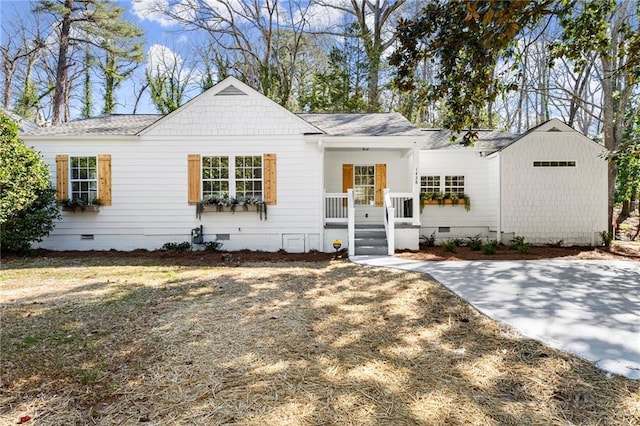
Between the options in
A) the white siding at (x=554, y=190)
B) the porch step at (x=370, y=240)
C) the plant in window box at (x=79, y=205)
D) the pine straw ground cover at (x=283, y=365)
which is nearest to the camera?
the pine straw ground cover at (x=283, y=365)

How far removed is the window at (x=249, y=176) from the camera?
1026cm

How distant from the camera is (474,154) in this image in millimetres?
12133

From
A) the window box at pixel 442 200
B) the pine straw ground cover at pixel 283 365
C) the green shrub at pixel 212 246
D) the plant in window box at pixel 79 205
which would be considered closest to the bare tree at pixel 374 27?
the window box at pixel 442 200

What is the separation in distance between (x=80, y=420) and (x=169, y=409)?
1.80ft

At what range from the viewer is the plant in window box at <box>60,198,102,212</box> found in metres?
10.0

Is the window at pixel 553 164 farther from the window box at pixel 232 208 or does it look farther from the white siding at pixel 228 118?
the window box at pixel 232 208

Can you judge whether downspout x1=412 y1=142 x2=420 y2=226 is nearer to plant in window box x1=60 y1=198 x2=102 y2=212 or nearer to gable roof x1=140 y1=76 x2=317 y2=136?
gable roof x1=140 y1=76 x2=317 y2=136

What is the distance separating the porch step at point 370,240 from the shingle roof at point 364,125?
285 centimetres

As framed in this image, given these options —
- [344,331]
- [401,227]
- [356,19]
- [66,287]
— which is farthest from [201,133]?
[356,19]

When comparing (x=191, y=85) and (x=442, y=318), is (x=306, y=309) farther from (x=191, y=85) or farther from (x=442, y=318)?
(x=191, y=85)

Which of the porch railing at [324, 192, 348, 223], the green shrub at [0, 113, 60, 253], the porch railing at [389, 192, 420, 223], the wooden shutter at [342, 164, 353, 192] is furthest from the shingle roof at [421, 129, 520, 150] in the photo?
the green shrub at [0, 113, 60, 253]

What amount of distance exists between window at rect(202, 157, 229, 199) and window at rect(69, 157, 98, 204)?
10.6 ft

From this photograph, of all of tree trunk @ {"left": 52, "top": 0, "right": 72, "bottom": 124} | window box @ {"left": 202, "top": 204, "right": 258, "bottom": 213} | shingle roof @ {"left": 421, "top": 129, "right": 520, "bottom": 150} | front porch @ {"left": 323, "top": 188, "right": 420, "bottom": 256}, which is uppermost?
tree trunk @ {"left": 52, "top": 0, "right": 72, "bottom": 124}

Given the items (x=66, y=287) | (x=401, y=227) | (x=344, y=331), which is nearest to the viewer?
(x=344, y=331)
